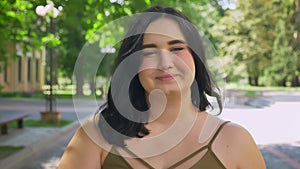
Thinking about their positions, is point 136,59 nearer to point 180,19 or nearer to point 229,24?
point 180,19

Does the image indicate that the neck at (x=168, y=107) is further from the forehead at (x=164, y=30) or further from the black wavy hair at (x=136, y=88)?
the forehead at (x=164, y=30)

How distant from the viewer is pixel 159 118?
4.93 ft

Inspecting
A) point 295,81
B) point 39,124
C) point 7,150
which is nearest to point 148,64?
point 7,150

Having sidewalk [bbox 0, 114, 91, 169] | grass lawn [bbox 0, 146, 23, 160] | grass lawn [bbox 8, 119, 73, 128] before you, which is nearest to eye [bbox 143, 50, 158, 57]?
sidewalk [bbox 0, 114, 91, 169]

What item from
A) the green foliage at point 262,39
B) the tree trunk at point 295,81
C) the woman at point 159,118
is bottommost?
the tree trunk at point 295,81

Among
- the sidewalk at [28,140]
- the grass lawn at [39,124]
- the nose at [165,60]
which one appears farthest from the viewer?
the grass lawn at [39,124]

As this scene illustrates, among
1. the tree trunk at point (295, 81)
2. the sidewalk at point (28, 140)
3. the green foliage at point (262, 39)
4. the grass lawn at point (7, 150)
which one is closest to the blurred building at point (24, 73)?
the green foliage at point (262, 39)

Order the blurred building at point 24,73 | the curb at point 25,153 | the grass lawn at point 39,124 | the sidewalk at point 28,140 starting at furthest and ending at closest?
the blurred building at point 24,73
the grass lawn at point 39,124
the sidewalk at point 28,140
the curb at point 25,153

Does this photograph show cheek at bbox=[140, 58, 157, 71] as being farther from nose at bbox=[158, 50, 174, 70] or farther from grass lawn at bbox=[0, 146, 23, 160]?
grass lawn at bbox=[0, 146, 23, 160]

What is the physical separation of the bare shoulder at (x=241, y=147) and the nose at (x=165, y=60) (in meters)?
0.26

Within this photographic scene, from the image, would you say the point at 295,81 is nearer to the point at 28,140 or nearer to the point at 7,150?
the point at 28,140

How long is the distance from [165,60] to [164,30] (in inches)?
4.1

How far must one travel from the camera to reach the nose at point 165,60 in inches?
54.6

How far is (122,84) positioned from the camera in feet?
4.94
